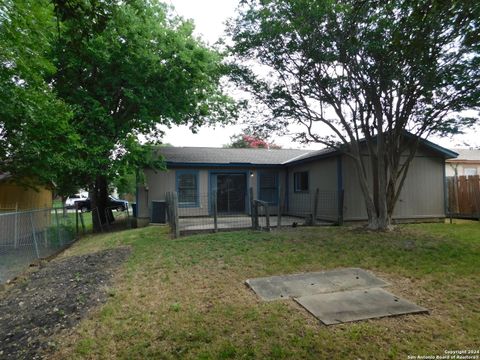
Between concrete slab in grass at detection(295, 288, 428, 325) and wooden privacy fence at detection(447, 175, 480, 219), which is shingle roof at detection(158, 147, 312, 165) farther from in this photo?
concrete slab in grass at detection(295, 288, 428, 325)

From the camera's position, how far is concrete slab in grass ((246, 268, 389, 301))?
4492 millimetres

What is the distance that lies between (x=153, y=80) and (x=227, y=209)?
640cm

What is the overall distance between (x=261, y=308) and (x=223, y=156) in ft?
38.5

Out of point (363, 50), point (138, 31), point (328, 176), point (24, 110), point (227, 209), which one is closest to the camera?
point (24, 110)

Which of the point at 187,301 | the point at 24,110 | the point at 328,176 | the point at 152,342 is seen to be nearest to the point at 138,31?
the point at 24,110

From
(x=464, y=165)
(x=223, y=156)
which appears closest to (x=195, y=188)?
(x=223, y=156)

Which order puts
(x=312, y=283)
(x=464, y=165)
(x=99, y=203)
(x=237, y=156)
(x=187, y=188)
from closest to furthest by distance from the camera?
(x=312, y=283) < (x=187, y=188) < (x=99, y=203) < (x=237, y=156) < (x=464, y=165)

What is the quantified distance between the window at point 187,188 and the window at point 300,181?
4576mm

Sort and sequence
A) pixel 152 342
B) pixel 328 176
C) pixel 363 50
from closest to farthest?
1. pixel 152 342
2. pixel 363 50
3. pixel 328 176

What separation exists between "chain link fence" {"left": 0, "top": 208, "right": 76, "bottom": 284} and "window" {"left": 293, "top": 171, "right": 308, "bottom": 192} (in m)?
9.45

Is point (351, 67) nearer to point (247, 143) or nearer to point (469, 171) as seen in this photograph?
point (469, 171)

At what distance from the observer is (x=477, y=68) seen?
7.59 m

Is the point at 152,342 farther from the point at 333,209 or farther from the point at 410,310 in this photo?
the point at 333,209

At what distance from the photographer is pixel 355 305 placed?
3951 millimetres
